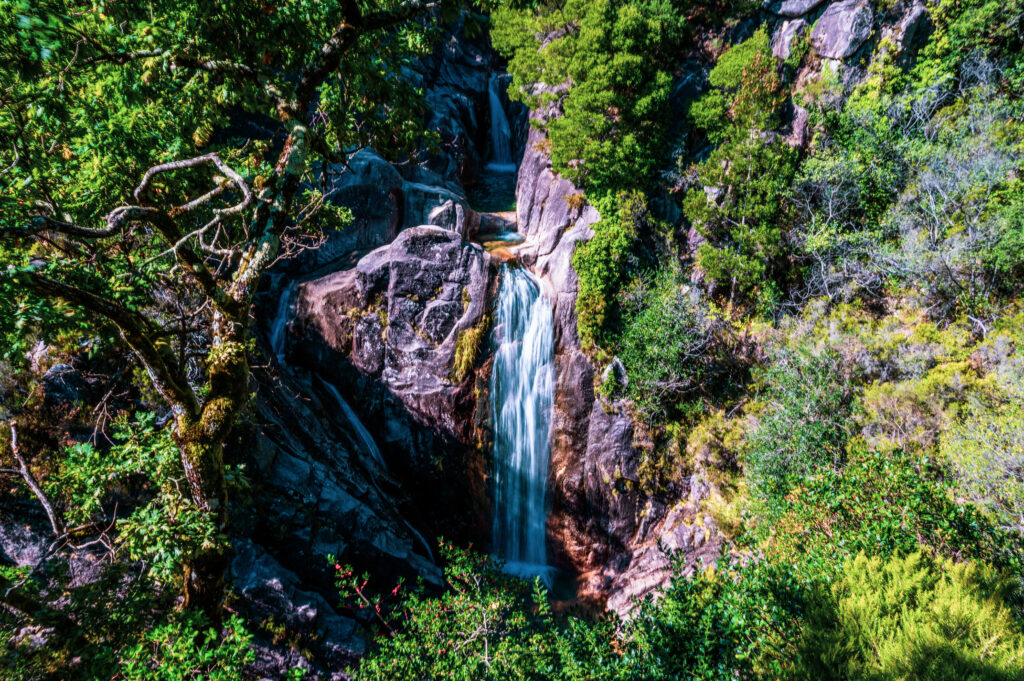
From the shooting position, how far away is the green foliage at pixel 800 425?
975 cm

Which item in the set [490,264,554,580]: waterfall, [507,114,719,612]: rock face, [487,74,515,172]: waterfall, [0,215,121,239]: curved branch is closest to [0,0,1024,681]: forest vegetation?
[0,215,121,239]: curved branch

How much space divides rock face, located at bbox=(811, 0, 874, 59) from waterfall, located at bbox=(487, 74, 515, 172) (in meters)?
16.1

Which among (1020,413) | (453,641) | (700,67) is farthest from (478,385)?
(700,67)

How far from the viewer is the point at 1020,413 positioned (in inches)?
294

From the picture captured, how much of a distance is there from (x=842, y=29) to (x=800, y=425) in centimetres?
1305

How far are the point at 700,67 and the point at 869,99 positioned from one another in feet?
19.0

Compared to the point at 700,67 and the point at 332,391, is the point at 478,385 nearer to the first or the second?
the point at 332,391

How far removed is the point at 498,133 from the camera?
86.7 ft

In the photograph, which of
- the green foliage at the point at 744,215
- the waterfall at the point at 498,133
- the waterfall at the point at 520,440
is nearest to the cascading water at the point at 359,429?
the waterfall at the point at 520,440

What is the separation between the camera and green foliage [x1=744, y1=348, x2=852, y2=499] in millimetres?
9750

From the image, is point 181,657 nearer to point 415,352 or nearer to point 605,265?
point 415,352

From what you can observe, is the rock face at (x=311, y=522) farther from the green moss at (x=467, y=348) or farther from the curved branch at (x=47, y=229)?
the curved branch at (x=47, y=229)

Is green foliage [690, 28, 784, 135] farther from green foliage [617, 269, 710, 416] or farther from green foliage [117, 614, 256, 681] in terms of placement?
green foliage [117, 614, 256, 681]

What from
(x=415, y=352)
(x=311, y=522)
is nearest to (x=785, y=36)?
(x=415, y=352)
